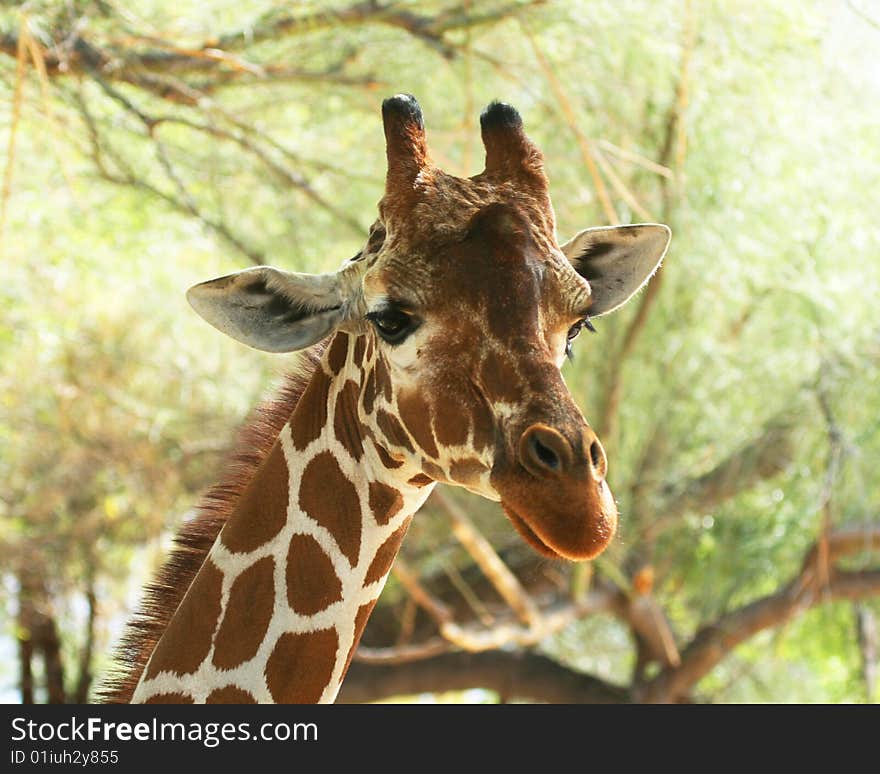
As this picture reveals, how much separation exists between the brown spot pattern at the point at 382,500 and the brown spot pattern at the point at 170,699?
2.02 feet

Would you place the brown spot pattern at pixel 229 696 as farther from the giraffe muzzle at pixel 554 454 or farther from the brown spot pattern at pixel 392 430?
the giraffe muzzle at pixel 554 454

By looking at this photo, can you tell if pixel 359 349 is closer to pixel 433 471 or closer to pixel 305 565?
pixel 433 471

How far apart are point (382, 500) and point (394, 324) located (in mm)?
477

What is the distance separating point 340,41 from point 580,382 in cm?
291

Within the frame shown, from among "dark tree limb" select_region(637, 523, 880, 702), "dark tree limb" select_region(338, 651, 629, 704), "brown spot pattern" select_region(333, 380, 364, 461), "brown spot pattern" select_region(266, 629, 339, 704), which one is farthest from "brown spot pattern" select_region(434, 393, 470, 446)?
"dark tree limb" select_region(338, 651, 629, 704)

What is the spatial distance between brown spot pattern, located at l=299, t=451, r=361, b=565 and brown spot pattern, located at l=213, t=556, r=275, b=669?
0.55 feet

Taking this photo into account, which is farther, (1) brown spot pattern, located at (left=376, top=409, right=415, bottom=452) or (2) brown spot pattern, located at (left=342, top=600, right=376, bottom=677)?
(2) brown spot pattern, located at (left=342, top=600, right=376, bottom=677)

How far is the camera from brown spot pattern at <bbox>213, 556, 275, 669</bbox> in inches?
112

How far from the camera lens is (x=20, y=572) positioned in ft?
36.0

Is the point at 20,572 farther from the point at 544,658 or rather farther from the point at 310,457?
the point at 310,457

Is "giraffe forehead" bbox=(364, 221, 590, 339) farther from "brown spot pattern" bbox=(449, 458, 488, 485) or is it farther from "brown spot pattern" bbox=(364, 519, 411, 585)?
"brown spot pattern" bbox=(364, 519, 411, 585)

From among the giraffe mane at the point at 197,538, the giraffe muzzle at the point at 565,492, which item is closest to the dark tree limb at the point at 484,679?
the giraffe mane at the point at 197,538

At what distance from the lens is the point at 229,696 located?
2801mm

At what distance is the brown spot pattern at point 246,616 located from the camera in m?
2.83
